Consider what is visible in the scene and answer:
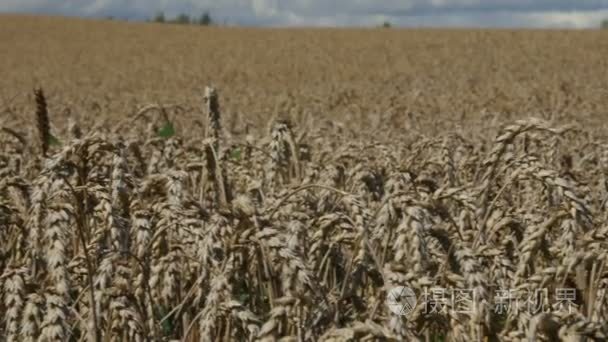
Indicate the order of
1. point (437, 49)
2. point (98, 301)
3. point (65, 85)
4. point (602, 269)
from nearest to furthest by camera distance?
point (602, 269), point (98, 301), point (65, 85), point (437, 49)

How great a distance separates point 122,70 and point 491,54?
47.7 ft

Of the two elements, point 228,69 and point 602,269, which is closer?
point 602,269

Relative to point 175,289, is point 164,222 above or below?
above

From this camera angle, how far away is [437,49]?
36469 mm

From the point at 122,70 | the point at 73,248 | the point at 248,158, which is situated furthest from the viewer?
the point at 122,70

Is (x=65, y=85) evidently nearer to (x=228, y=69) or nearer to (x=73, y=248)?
(x=228, y=69)

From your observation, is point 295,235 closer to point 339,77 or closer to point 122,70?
point 339,77

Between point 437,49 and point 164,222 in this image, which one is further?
point 437,49

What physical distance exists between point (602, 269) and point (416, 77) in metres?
23.1

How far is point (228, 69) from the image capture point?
30438mm

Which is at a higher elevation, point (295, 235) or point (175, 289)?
point (295, 235)

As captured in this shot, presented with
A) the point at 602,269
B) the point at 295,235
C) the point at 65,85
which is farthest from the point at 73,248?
the point at 65,85

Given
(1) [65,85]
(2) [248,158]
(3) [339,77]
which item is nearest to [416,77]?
(3) [339,77]

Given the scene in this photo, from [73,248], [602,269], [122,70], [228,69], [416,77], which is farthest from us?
[122,70]
